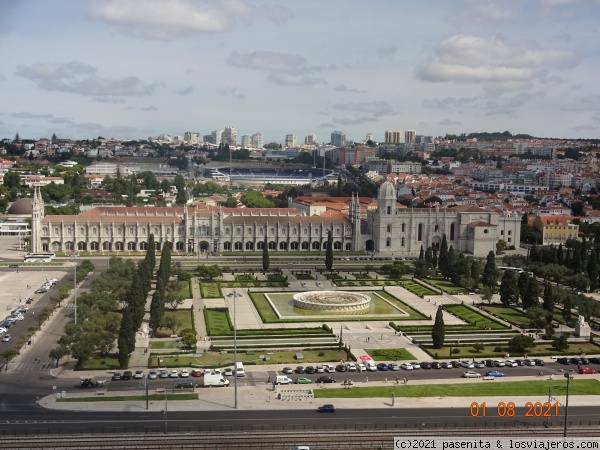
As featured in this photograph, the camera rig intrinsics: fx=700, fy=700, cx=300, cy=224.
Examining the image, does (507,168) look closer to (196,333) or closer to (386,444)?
(196,333)

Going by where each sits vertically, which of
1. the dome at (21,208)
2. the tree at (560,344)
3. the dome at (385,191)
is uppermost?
the dome at (385,191)

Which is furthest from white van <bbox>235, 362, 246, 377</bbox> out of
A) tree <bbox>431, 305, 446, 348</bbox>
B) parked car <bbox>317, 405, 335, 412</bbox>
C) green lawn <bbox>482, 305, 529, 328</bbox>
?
green lawn <bbox>482, 305, 529, 328</bbox>

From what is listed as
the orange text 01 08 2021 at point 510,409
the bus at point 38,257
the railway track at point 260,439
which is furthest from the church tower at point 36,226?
the orange text 01 08 2021 at point 510,409

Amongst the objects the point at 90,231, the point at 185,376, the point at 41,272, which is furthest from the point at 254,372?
the point at 90,231

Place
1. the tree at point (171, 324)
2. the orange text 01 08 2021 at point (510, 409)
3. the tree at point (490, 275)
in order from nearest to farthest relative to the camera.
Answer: the orange text 01 08 2021 at point (510, 409) → the tree at point (171, 324) → the tree at point (490, 275)

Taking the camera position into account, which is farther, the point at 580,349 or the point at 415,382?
the point at 580,349

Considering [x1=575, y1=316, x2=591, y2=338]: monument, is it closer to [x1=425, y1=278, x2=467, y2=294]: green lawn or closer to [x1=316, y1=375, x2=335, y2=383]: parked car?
[x1=425, y1=278, x2=467, y2=294]: green lawn

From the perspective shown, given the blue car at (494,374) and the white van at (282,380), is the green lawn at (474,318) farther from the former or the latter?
the white van at (282,380)
